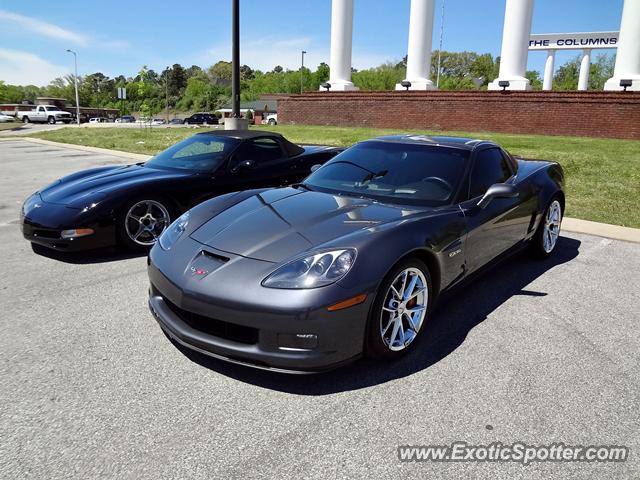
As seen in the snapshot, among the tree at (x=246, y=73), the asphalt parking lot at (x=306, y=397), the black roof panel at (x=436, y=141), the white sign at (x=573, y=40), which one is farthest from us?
the tree at (x=246, y=73)

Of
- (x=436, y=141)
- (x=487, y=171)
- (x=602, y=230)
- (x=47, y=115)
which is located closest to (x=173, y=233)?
(x=436, y=141)

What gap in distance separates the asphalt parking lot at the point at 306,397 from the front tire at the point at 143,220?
1.04 metres

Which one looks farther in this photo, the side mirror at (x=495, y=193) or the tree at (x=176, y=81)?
the tree at (x=176, y=81)

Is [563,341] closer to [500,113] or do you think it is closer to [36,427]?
[36,427]

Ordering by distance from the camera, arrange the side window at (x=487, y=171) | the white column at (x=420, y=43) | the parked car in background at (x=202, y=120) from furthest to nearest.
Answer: the parked car in background at (x=202, y=120)
the white column at (x=420, y=43)
the side window at (x=487, y=171)

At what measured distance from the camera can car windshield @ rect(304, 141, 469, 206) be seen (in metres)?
3.82

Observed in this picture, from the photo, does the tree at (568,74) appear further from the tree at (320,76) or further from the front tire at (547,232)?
the front tire at (547,232)

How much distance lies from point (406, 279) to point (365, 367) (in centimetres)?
60

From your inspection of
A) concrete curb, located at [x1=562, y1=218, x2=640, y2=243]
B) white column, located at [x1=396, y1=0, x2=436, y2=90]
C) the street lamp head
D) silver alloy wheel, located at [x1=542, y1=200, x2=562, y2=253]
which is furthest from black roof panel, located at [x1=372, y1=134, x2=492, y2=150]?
white column, located at [x1=396, y1=0, x2=436, y2=90]

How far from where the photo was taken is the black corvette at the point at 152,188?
16.2 ft

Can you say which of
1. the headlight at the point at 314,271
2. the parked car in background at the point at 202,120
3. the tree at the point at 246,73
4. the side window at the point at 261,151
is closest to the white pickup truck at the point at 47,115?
the parked car in background at the point at 202,120

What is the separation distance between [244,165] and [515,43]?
2019 centimetres

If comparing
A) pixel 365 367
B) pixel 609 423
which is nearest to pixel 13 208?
pixel 365 367

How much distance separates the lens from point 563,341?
3.50m
